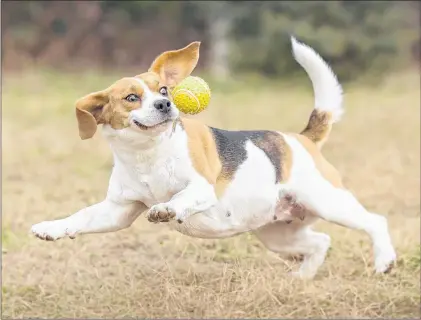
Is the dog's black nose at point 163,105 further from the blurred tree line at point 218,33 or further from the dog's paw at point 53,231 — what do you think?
the blurred tree line at point 218,33

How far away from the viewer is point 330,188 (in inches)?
184

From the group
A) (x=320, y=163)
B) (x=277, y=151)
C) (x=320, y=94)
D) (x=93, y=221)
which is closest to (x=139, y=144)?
(x=93, y=221)

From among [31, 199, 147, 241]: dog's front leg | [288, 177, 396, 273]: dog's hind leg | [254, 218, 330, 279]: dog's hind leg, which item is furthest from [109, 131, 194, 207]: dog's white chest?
[254, 218, 330, 279]: dog's hind leg

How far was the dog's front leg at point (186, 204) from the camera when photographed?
12.4ft

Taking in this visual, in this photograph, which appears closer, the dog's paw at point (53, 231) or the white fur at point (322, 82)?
the dog's paw at point (53, 231)

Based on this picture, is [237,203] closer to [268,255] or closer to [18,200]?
[268,255]

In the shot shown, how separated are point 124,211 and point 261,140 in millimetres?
795

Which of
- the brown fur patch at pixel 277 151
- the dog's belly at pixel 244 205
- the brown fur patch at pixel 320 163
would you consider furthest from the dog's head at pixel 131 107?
the brown fur patch at pixel 320 163

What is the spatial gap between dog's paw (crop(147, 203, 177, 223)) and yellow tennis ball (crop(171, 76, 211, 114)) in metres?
0.47

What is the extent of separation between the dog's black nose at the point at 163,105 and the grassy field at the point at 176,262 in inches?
51.3

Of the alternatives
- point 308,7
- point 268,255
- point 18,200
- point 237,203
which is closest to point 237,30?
point 308,7

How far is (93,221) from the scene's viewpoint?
4191 millimetres

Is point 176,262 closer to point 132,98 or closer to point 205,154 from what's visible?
point 205,154

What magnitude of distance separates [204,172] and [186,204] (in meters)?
0.24
